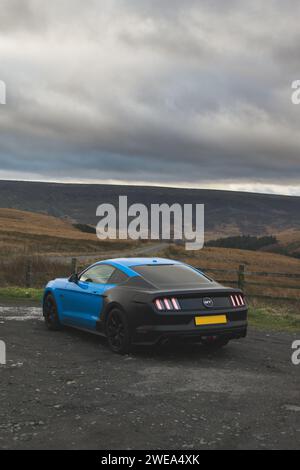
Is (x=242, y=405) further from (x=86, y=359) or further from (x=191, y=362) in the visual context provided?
(x=86, y=359)

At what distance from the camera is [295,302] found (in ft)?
56.6

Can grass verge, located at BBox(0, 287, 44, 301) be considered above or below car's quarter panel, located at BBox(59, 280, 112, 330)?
below

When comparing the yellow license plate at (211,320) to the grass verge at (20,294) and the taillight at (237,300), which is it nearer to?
the taillight at (237,300)

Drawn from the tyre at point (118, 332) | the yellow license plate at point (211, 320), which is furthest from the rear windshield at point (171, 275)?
the tyre at point (118, 332)

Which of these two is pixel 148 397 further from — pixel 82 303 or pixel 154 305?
pixel 82 303

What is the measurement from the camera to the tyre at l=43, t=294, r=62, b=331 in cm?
1052

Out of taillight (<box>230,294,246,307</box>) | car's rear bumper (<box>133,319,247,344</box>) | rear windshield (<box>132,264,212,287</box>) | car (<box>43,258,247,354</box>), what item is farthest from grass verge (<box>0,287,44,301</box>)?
taillight (<box>230,294,246,307</box>)

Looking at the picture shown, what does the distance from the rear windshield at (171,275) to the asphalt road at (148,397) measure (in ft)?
3.64

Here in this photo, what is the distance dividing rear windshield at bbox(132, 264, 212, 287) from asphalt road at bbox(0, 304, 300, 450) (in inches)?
43.6

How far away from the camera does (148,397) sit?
6051mm

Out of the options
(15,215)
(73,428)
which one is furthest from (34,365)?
(15,215)

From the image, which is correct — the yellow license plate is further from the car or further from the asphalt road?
the asphalt road

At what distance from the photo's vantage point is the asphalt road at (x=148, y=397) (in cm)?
479

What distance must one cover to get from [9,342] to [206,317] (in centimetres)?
351
